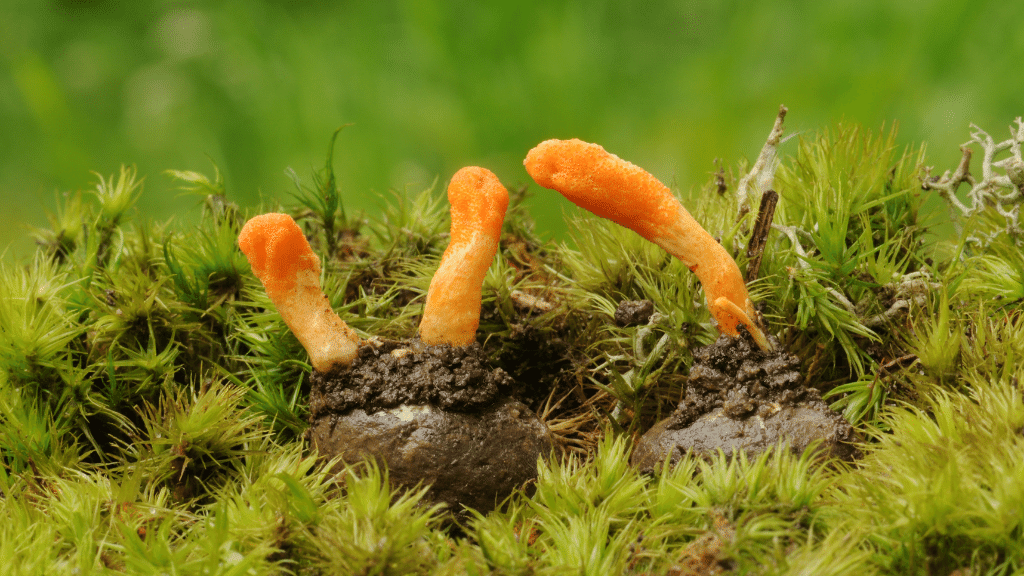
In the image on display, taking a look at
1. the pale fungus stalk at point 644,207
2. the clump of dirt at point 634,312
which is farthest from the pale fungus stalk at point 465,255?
the clump of dirt at point 634,312

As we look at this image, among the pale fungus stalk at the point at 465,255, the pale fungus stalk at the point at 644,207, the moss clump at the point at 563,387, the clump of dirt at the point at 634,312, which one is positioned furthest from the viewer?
the clump of dirt at the point at 634,312

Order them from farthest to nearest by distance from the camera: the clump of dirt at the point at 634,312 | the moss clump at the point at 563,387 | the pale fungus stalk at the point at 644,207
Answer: the clump of dirt at the point at 634,312 → the pale fungus stalk at the point at 644,207 → the moss clump at the point at 563,387

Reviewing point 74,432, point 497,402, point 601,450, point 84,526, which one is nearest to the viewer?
point 84,526

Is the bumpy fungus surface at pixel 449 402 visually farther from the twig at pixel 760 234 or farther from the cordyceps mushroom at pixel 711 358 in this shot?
the twig at pixel 760 234

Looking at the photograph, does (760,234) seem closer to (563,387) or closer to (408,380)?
(563,387)

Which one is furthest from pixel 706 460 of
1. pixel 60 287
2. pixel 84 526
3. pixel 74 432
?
pixel 60 287

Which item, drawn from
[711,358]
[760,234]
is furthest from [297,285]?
[760,234]

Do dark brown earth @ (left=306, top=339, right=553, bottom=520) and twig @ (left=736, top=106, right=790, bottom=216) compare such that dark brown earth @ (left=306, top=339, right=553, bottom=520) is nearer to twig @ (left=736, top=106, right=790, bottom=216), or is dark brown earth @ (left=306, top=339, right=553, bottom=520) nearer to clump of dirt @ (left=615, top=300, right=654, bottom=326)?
clump of dirt @ (left=615, top=300, right=654, bottom=326)

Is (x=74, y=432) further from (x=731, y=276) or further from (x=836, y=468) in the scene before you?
(x=836, y=468)
